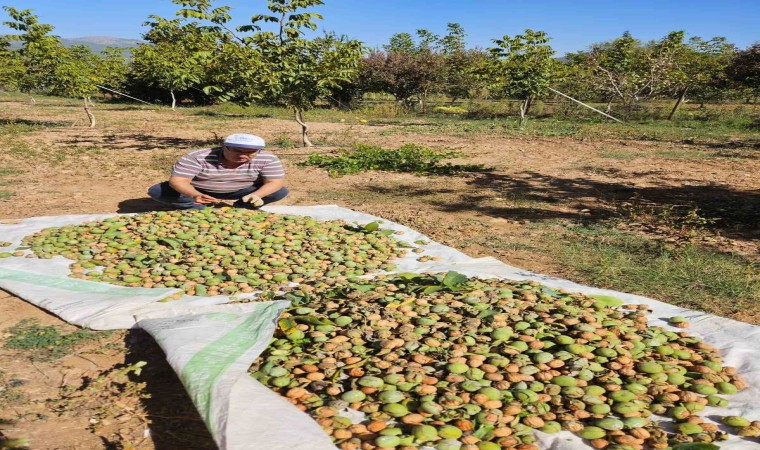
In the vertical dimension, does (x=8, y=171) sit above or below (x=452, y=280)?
below

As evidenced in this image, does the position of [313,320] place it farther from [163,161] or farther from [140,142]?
[140,142]

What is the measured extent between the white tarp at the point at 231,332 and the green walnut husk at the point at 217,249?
0.16 m

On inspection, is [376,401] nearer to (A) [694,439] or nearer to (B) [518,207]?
(A) [694,439]

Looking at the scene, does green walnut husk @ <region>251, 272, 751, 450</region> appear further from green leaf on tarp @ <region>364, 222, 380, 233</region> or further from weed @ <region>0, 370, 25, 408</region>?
green leaf on tarp @ <region>364, 222, 380, 233</region>

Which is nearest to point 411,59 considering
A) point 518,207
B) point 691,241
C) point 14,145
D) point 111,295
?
point 14,145

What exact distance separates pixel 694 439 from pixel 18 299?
10.8ft

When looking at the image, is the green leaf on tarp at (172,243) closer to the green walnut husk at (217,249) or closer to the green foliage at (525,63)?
the green walnut husk at (217,249)

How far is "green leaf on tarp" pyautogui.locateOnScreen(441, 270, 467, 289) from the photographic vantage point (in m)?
2.98

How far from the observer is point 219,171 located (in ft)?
15.8

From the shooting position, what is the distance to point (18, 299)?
125 inches

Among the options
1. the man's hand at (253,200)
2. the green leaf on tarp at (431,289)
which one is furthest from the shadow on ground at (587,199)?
the green leaf on tarp at (431,289)

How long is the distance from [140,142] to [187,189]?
737 centimetres

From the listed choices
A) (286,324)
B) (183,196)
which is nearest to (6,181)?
(183,196)

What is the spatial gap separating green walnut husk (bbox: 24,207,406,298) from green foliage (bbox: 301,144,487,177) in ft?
11.8
